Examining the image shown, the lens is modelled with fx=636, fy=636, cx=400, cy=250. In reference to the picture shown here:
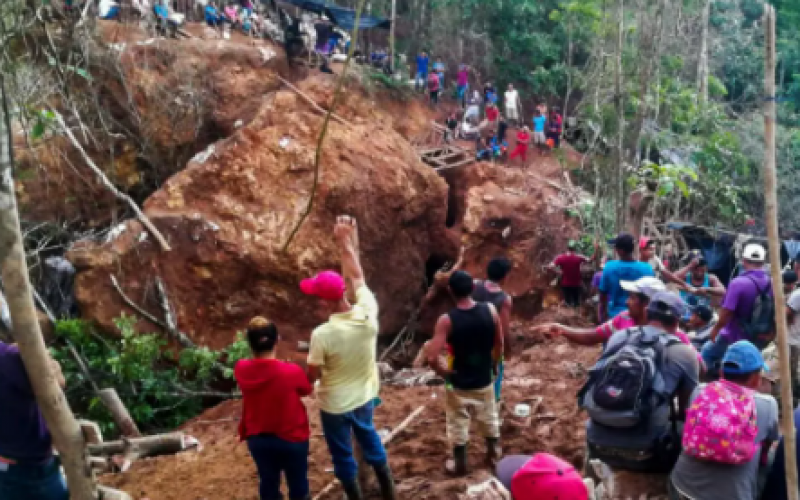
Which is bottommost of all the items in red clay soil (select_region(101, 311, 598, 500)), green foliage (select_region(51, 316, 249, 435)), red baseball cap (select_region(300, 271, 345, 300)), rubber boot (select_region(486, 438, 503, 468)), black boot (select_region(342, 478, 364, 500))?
green foliage (select_region(51, 316, 249, 435))

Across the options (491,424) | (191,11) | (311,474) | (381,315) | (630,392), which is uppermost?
(191,11)

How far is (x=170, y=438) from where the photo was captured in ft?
12.0

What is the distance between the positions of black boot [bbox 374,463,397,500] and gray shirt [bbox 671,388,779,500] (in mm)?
1874

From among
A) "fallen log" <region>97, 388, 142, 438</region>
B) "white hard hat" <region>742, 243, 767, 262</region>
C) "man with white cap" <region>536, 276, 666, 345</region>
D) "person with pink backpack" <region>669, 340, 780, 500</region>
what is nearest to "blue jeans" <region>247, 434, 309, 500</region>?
"man with white cap" <region>536, 276, 666, 345</region>

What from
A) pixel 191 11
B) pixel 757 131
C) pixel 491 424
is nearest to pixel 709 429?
pixel 491 424

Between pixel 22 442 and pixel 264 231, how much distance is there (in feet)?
24.0

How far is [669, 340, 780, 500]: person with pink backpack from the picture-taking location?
123 inches

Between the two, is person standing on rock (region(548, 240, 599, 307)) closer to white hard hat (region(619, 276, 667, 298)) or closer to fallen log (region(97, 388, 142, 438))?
white hard hat (region(619, 276, 667, 298))

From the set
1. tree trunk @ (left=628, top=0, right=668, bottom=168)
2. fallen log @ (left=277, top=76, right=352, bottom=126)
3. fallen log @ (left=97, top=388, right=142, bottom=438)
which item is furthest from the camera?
fallen log @ (left=277, top=76, right=352, bottom=126)

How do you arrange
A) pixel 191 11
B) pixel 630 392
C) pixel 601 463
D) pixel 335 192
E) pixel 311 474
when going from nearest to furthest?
pixel 630 392
pixel 601 463
pixel 311 474
pixel 335 192
pixel 191 11

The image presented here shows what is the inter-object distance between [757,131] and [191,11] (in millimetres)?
15406

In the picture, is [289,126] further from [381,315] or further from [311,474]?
[311,474]

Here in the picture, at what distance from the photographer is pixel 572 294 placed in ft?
35.4

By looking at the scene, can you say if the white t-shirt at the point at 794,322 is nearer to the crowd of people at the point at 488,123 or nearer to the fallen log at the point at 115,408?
the fallen log at the point at 115,408
